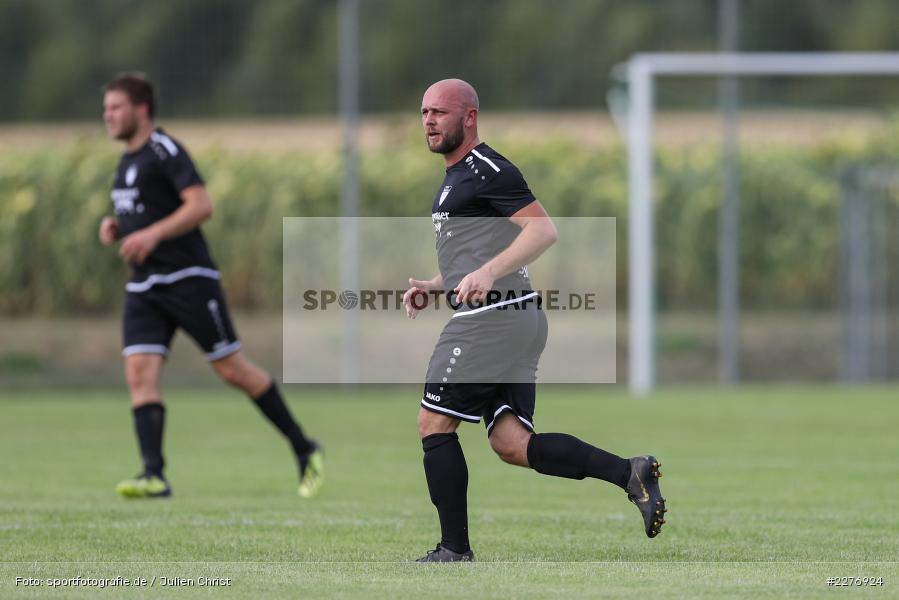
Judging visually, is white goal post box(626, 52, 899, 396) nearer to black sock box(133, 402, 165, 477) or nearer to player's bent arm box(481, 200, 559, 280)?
black sock box(133, 402, 165, 477)

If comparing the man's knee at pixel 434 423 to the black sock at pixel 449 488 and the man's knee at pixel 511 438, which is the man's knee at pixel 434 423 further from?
the man's knee at pixel 511 438

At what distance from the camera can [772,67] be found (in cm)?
1994

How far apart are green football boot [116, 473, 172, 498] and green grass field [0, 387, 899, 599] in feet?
0.30

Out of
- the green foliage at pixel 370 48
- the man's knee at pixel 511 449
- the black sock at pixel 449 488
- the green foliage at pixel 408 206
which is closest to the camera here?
the black sock at pixel 449 488

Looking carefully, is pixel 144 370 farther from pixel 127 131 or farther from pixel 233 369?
pixel 127 131

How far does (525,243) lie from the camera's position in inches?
239

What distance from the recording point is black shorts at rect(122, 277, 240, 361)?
913cm

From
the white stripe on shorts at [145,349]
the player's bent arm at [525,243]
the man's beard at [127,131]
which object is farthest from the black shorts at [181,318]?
the player's bent arm at [525,243]

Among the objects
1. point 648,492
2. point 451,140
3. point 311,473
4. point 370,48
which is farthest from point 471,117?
point 370,48

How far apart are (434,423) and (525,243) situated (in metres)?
0.80

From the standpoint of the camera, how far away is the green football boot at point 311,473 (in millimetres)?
9117

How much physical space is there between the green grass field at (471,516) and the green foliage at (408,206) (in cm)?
463

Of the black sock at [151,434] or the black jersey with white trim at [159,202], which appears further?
the black jersey with white trim at [159,202]

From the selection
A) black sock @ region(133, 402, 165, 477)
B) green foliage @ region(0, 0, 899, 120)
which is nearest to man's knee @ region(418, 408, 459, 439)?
black sock @ region(133, 402, 165, 477)
